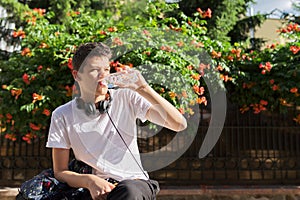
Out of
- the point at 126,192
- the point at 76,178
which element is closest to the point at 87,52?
the point at 76,178

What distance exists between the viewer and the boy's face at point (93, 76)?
1.72 meters

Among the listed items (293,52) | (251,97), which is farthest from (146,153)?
(293,52)

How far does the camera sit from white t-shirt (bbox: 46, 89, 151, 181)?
1656mm

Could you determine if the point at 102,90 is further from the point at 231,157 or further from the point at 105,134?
the point at 231,157

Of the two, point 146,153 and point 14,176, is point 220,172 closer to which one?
point 146,153

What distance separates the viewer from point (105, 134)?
1.71m

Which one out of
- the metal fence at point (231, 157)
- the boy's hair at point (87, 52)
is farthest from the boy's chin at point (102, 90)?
the metal fence at point (231, 157)

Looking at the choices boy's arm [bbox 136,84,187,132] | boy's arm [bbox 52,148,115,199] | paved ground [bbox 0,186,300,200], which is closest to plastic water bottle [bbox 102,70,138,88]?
boy's arm [bbox 136,84,187,132]

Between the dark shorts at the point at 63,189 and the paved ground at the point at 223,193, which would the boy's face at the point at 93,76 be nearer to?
the dark shorts at the point at 63,189

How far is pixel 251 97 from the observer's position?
4734mm

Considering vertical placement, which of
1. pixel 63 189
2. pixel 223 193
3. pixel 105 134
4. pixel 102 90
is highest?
pixel 102 90

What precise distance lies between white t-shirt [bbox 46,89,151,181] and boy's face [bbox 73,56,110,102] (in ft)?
0.26

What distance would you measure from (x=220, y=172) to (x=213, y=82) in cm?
134

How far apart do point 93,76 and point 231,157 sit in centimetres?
362
